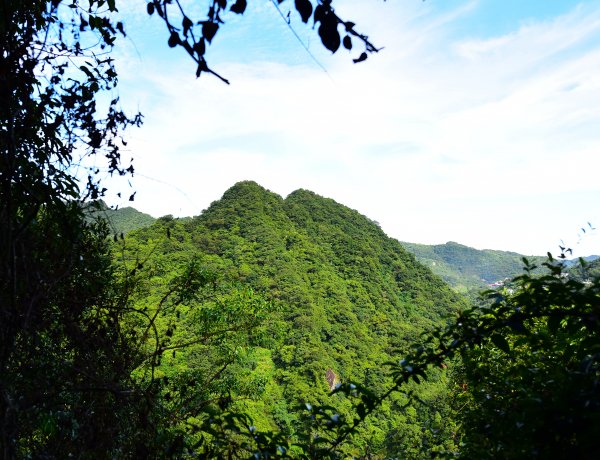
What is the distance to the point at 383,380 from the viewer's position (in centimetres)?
3488

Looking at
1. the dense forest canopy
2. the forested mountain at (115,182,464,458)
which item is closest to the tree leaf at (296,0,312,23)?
the dense forest canopy

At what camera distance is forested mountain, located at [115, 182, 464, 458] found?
84.7 ft

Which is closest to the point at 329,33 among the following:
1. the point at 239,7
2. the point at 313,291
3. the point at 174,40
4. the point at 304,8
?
the point at 304,8

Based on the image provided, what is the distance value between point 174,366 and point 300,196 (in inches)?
1935

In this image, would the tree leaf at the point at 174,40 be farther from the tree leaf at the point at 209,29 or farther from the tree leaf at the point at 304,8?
the tree leaf at the point at 304,8

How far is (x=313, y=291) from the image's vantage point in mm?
42875

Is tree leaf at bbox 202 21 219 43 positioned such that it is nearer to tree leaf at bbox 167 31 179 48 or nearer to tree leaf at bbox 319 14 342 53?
tree leaf at bbox 167 31 179 48

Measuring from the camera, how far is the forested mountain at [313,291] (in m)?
25.8

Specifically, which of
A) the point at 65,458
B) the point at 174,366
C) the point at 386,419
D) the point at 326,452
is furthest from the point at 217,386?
the point at 386,419

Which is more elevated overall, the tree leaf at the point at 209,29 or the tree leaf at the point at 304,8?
the tree leaf at the point at 304,8

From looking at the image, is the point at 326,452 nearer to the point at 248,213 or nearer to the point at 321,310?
the point at 321,310

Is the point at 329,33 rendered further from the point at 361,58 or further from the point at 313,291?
the point at 313,291

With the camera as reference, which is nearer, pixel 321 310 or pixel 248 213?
pixel 321 310

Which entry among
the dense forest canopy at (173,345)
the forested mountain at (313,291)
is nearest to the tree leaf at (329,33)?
the dense forest canopy at (173,345)
